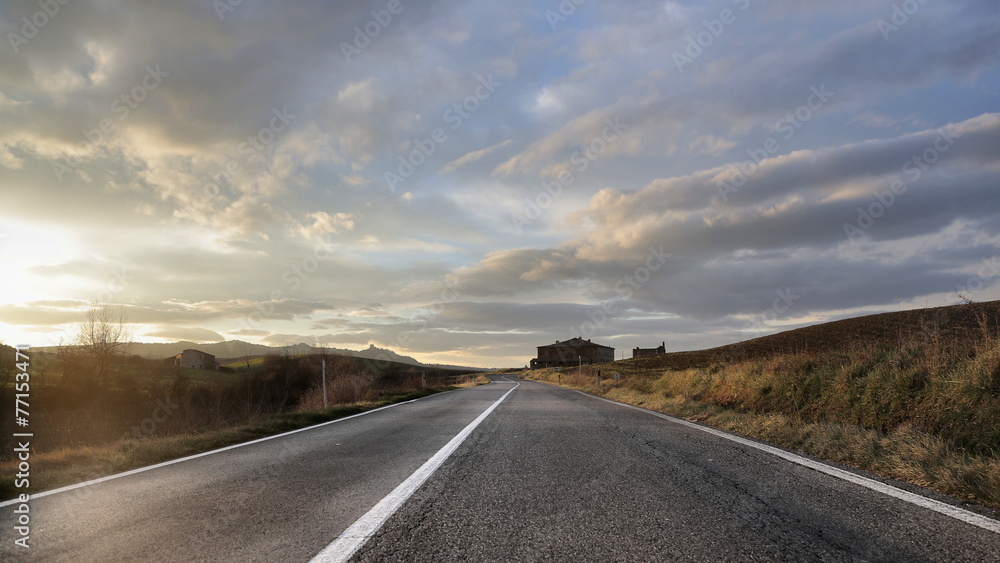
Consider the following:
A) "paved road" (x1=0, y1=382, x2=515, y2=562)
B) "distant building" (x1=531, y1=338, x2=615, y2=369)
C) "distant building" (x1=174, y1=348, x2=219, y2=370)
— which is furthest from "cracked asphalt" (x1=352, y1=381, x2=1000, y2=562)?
"distant building" (x1=531, y1=338, x2=615, y2=369)

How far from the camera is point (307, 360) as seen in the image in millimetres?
44969

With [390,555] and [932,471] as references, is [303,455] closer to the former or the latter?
[390,555]

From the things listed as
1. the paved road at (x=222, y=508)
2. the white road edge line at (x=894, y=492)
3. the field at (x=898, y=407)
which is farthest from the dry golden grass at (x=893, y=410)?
the paved road at (x=222, y=508)

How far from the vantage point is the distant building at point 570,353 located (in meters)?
117

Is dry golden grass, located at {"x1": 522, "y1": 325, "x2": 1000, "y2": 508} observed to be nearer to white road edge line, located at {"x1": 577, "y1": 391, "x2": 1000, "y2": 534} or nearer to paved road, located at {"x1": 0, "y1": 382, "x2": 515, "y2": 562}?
white road edge line, located at {"x1": 577, "y1": 391, "x2": 1000, "y2": 534}

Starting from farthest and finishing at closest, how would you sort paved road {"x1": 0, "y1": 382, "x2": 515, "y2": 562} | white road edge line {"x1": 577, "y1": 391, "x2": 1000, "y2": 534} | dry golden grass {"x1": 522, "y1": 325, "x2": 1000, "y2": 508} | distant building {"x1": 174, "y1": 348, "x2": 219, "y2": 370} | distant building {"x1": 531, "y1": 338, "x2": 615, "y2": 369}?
1. distant building {"x1": 531, "y1": 338, "x2": 615, "y2": 369}
2. distant building {"x1": 174, "y1": 348, "x2": 219, "y2": 370}
3. dry golden grass {"x1": 522, "y1": 325, "x2": 1000, "y2": 508}
4. white road edge line {"x1": 577, "y1": 391, "x2": 1000, "y2": 534}
5. paved road {"x1": 0, "y1": 382, "x2": 515, "y2": 562}

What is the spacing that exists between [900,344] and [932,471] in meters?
6.01

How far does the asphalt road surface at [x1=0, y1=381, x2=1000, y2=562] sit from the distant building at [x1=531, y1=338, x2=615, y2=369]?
112m

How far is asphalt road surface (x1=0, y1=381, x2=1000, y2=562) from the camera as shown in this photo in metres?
2.61

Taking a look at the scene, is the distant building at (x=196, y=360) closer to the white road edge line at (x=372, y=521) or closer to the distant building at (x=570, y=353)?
the distant building at (x=570, y=353)

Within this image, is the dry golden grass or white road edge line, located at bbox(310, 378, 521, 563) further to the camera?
the dry golden grass

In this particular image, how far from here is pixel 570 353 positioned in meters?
118

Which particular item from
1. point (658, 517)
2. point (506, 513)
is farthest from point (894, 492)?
point (506, 513)

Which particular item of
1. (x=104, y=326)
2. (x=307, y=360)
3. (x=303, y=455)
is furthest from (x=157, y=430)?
(x=303, y=455)
